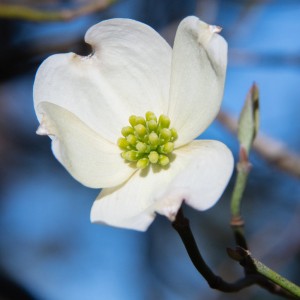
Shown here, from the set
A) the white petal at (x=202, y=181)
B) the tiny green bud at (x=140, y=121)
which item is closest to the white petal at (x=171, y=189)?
the white petal at (x=202, y=181)

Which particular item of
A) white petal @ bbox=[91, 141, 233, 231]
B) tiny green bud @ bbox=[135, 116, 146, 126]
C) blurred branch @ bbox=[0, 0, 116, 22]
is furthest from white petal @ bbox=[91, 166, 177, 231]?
blurred branch @ bbox=[0, 0, 116, 22]

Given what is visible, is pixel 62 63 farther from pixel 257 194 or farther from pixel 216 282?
pixel 257 194

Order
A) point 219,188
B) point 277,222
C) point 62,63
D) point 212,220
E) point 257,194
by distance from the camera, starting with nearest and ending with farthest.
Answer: point 219,188 < point 62,63 < point 277,222 < point 257,194 < point 212,220

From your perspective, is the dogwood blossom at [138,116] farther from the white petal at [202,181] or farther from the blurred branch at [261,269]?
the blurred branch at [261,269]

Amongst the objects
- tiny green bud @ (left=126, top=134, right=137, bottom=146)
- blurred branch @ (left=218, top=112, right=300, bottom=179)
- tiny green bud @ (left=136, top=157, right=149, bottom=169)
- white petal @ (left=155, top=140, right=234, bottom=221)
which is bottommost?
blurred branch @ (left=218, top=112, right=300, bottom=179)

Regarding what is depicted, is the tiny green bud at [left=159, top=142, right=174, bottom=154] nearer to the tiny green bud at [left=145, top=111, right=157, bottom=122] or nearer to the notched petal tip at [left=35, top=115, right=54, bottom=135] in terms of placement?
the tiny green bud at [left=145, top=111, right=157, bottom=122]

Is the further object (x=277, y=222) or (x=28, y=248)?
(x=28, y=248)

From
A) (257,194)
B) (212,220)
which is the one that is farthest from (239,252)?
(212,220)
